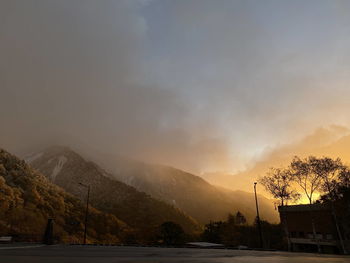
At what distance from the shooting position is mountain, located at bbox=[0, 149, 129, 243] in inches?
3457

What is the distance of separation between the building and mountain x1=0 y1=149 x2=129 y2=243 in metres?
59.6

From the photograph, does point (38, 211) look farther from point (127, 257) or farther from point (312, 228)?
point (127, 257)

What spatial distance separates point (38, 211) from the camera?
98.1 metres

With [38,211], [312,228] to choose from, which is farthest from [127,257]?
[38,211]

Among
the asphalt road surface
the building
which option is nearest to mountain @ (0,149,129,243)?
the building

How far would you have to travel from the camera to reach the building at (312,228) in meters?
57.9

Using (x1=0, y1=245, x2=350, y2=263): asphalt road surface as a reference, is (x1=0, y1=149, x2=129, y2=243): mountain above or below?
above

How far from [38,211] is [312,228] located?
284ft

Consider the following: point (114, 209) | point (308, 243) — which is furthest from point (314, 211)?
point (114, 209)

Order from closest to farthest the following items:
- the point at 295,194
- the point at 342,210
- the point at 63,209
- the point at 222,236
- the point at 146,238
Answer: the point at 342,210
the point at 295,194
the point at 222,236
the point at 146,238
the point at 63,209

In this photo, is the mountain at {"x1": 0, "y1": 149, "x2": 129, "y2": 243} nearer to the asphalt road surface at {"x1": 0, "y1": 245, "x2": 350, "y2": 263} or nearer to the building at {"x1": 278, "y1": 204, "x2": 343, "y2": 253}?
the building at {"x1": 278, "y1": 204, "x2": 343, "y2": 253}

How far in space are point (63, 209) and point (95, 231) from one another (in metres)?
15.8

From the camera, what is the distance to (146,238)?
100m

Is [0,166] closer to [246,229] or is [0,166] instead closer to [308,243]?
[246,229]
